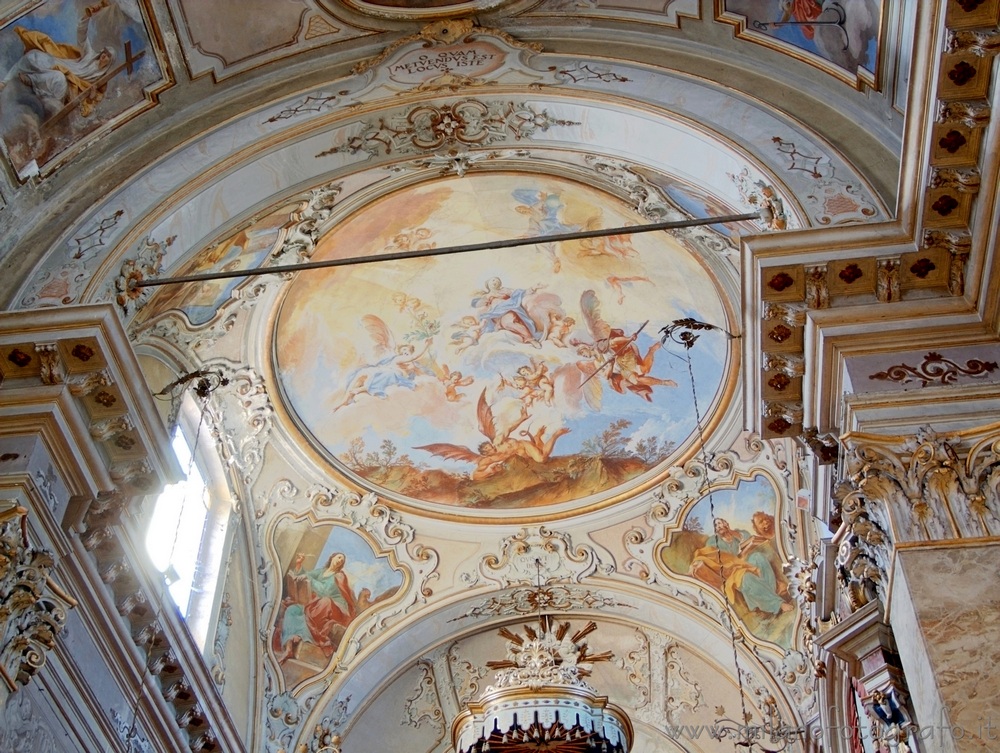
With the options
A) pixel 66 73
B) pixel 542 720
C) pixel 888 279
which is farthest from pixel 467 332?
pixel 888 279

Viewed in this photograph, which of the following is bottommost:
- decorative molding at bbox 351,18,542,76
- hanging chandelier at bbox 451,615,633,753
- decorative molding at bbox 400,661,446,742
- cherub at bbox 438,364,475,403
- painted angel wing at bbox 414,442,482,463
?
hanging chandelier at bbox 451,615,633,753

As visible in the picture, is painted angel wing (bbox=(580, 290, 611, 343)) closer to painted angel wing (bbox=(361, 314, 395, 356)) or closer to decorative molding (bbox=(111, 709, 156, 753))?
painted angel wing (bbox=(361, 314, 395, 356))

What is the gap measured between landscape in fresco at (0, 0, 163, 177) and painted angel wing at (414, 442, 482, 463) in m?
6.69

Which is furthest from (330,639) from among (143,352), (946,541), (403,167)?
(946,541)

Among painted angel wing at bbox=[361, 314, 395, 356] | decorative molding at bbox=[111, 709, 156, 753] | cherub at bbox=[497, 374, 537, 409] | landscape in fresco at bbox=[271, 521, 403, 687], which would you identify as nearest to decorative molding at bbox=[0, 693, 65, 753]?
decorative molding at bbox=[111, 709, 156, 753]

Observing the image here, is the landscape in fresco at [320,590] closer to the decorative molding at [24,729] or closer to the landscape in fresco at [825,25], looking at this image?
the decorative molding at [24,729]

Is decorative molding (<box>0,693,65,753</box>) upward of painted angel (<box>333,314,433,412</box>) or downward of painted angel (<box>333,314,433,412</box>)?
downward

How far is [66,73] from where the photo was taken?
9.87 m

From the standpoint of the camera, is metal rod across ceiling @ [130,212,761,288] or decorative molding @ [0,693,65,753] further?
metal rod across ceiling @ [130,212,761,288]

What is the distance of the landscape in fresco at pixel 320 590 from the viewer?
48.4 ft

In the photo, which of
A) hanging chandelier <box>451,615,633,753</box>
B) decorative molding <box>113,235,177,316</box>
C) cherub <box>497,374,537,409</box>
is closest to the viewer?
decorative molding <box>113,235,177,316</box>

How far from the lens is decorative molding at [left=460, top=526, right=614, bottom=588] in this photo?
50.4 feet

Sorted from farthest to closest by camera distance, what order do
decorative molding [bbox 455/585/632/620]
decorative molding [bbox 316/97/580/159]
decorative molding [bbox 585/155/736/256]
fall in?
decorative molding [bbox 455/585/632/620], decorative molding [bbox 585/155/736/256], decorative molding [bbox 316/97/580/159]

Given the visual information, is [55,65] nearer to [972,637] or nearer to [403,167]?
[403,167]
